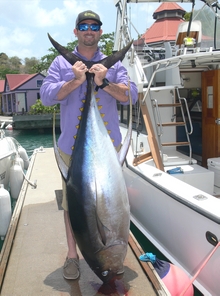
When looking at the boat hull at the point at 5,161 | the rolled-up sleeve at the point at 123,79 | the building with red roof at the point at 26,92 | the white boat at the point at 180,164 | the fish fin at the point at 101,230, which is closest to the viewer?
the fish fin at the point at 101,230

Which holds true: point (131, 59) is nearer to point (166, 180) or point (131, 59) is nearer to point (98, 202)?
point (166, 180)

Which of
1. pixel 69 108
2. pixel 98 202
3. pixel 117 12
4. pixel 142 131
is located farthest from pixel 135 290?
pixel 117 12

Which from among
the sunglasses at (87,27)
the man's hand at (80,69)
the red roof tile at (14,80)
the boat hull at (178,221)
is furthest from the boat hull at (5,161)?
the red roof tile at (14,80)

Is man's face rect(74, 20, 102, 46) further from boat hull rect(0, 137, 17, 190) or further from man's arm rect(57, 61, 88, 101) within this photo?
boat hull rect(0, 137, 17, 190)

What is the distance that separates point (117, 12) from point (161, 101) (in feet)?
5.92

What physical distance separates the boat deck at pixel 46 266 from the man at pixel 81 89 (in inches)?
12.9

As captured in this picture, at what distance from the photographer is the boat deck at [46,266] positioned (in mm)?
2615

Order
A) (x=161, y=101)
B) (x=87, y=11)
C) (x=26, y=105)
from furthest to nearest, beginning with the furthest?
(x=26, y=105), (x=161, y=101), (x=87, y=11)

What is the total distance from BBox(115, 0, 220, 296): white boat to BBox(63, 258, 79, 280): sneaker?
88cm

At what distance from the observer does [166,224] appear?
3518 millimetres

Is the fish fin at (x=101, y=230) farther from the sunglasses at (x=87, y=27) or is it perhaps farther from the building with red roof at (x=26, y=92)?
the building with red roof at (x=26, y=92)

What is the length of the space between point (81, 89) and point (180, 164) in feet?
8.75

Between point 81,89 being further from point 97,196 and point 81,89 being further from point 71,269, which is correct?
point 71,269

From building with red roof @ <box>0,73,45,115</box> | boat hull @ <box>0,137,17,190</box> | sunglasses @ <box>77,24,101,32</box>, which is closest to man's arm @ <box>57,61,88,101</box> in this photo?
sunglasses @ <box>77,24,101,32</box>
